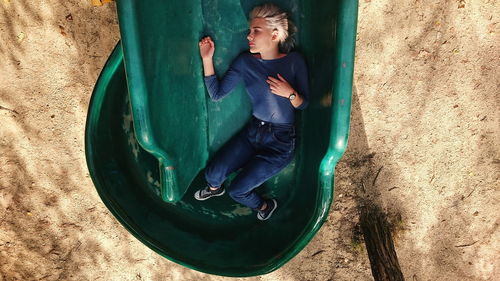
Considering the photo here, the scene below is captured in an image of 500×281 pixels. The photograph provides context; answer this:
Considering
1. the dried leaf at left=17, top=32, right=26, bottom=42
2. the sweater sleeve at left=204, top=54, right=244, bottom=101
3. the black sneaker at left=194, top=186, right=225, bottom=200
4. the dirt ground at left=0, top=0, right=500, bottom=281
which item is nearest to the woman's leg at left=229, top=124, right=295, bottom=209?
the black sneaker at left=194, top=186, right=225, bottom=200

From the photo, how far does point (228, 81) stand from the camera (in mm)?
1922

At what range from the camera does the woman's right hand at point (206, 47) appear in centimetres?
191

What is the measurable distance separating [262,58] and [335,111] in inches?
20.9

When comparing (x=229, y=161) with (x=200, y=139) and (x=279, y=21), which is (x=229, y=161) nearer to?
(x=200, y=139)

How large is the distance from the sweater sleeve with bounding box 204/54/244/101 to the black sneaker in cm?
46

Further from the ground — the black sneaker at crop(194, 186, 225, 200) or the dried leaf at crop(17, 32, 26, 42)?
the dried leaf at crop(17, 32, 26, 42)


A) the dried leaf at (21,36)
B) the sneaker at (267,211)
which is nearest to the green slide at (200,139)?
the sneaker at (267,211)

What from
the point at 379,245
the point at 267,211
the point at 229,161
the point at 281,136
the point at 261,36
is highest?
the point at 261,36

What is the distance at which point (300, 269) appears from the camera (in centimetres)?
244

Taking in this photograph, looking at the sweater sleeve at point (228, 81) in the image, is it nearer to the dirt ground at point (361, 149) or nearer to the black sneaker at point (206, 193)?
the black sneaker at point (206, 193)

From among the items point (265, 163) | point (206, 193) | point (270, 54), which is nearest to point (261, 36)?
point (270, 54)

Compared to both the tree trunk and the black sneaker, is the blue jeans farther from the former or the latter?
the tree trunk

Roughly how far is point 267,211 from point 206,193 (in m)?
0.32

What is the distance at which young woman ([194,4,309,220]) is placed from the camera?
1789 millimetres
